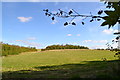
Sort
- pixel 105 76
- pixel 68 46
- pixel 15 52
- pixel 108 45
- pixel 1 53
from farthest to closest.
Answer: pixel 68 46 < pixel 15 52 < pixel 1 53 < pixel 108 45 < pixel 105 76

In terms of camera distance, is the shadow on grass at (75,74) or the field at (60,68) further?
the field at (60,68)

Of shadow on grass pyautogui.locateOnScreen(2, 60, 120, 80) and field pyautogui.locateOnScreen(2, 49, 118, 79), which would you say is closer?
shadow on grass pyautogui.locateOnScreen(2, 60, 120, 80)

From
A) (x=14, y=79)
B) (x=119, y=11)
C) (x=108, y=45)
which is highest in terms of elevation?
(x=119, y=11)

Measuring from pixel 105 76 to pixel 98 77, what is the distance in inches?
5.3

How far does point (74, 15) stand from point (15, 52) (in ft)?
63.1

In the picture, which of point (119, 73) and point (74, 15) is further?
point (119, 73)

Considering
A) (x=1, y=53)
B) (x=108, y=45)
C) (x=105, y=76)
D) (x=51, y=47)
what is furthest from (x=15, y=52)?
(x=105, y=76)

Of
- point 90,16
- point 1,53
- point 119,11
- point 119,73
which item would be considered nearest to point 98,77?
point 119,73

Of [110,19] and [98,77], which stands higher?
[110,19]

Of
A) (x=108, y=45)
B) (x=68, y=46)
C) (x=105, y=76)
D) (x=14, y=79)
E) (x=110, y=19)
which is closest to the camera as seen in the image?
(x=110, y=19)

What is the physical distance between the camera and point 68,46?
26078 millimetres

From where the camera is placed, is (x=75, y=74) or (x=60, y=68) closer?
(x=75, y=74)

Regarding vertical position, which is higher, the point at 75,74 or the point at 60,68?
the point at 75,74

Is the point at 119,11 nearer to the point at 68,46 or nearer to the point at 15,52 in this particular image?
the point at 15,52
